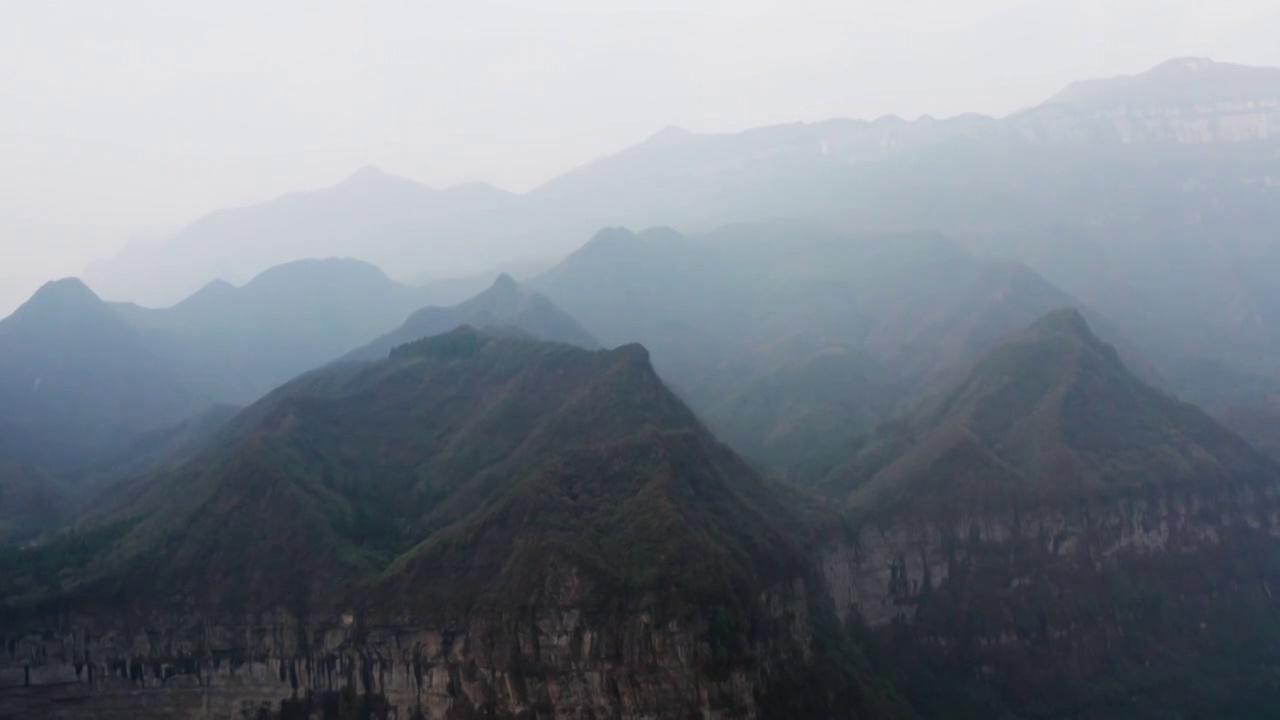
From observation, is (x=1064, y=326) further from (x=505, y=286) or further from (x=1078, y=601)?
(x=505, y=286)

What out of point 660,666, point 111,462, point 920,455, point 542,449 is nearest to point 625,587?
point 660,666

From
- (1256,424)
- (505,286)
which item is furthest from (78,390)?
(1256,424)

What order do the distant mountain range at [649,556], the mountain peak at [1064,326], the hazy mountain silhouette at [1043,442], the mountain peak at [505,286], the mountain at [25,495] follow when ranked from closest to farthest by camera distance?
1. the distant mountain range at [649,556]
2. the hazy mountain silhouette at [1043,442]
3. the mountain at [25,495]
4. the mountain peak at [1064,326]
5. the mountain peak at [505,286]

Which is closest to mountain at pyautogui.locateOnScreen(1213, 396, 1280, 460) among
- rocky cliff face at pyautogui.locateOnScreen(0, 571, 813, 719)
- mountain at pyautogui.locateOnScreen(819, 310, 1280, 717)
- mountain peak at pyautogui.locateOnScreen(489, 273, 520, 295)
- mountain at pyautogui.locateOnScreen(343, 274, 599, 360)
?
mountain at pyautogui.locateOnScreen(819, 310, 1280, 717)

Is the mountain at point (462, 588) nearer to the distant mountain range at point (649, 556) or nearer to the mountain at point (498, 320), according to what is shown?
the distant mountain range at point (649, 556)

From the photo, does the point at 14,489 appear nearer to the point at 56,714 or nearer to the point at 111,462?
the point at 111,462

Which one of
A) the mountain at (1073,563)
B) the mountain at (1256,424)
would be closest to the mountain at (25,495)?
the mountain at (1073,563)
